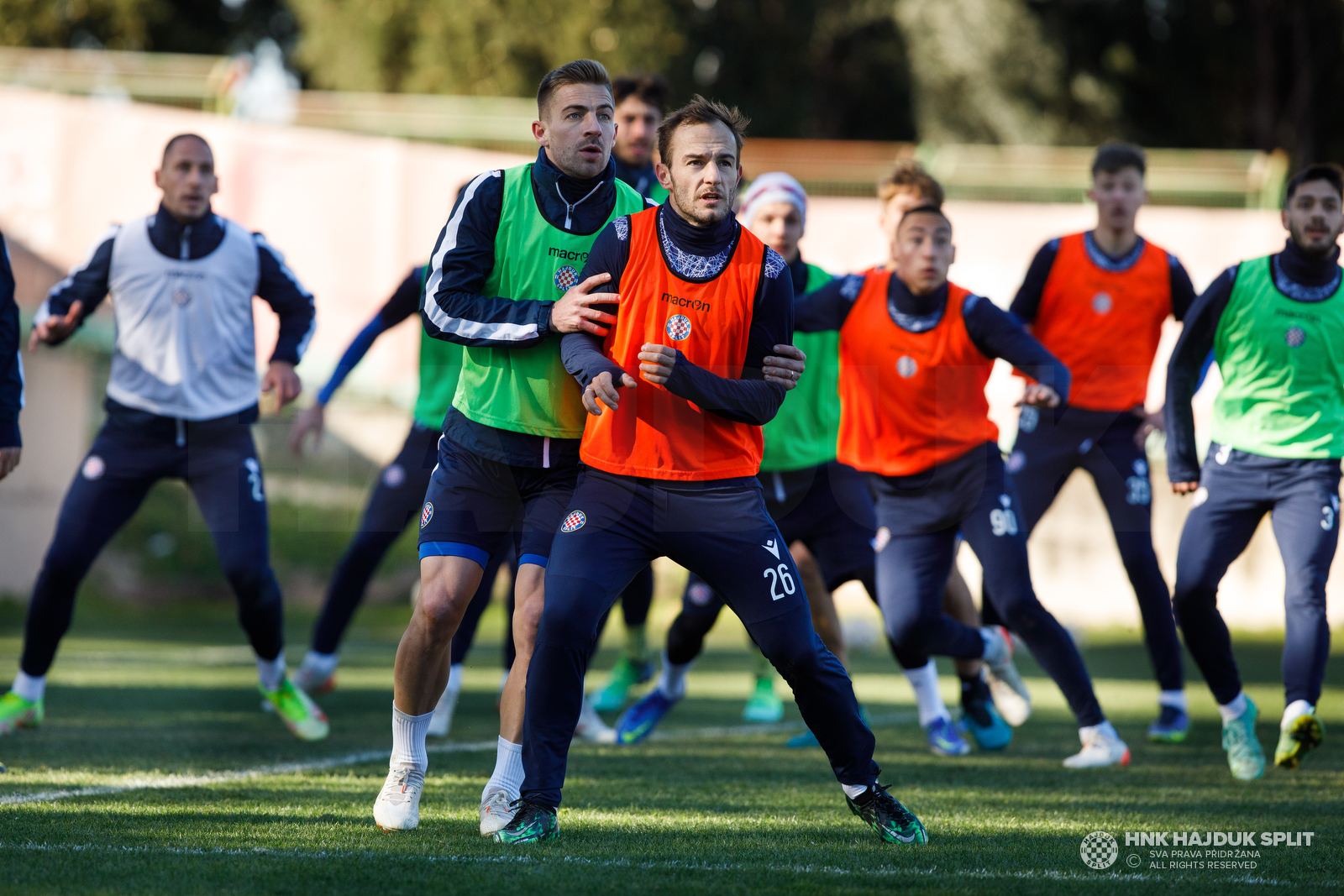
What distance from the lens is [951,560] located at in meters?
6.42

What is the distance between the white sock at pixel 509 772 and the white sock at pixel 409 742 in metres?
0.24

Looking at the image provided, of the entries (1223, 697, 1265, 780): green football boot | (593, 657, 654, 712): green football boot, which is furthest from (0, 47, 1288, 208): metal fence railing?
(1223, 697, 1265, 780): green football boot

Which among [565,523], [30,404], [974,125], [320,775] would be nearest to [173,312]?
[320,775]

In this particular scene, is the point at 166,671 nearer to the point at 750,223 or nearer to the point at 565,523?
the point at 750,223

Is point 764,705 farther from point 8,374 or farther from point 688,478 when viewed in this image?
point 8,374

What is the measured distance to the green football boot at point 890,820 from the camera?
4.39m

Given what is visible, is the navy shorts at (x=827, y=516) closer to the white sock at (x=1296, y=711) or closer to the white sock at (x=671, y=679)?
the white sock at (x=671, y=679)

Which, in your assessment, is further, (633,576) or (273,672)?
(273,672)

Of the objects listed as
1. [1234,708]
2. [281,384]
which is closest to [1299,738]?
[1234,708]

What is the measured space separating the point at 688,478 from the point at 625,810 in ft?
4.56

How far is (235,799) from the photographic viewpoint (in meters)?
5.02

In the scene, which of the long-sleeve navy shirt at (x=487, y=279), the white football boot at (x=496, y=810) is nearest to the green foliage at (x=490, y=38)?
the long-sleeve navy shirt at (x=487, y=279)

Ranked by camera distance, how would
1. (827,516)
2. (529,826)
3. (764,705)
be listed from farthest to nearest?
(764,705) → (827,516) → (529,826)

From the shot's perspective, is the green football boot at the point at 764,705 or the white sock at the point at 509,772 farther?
the green football boot at the point at 764,705
